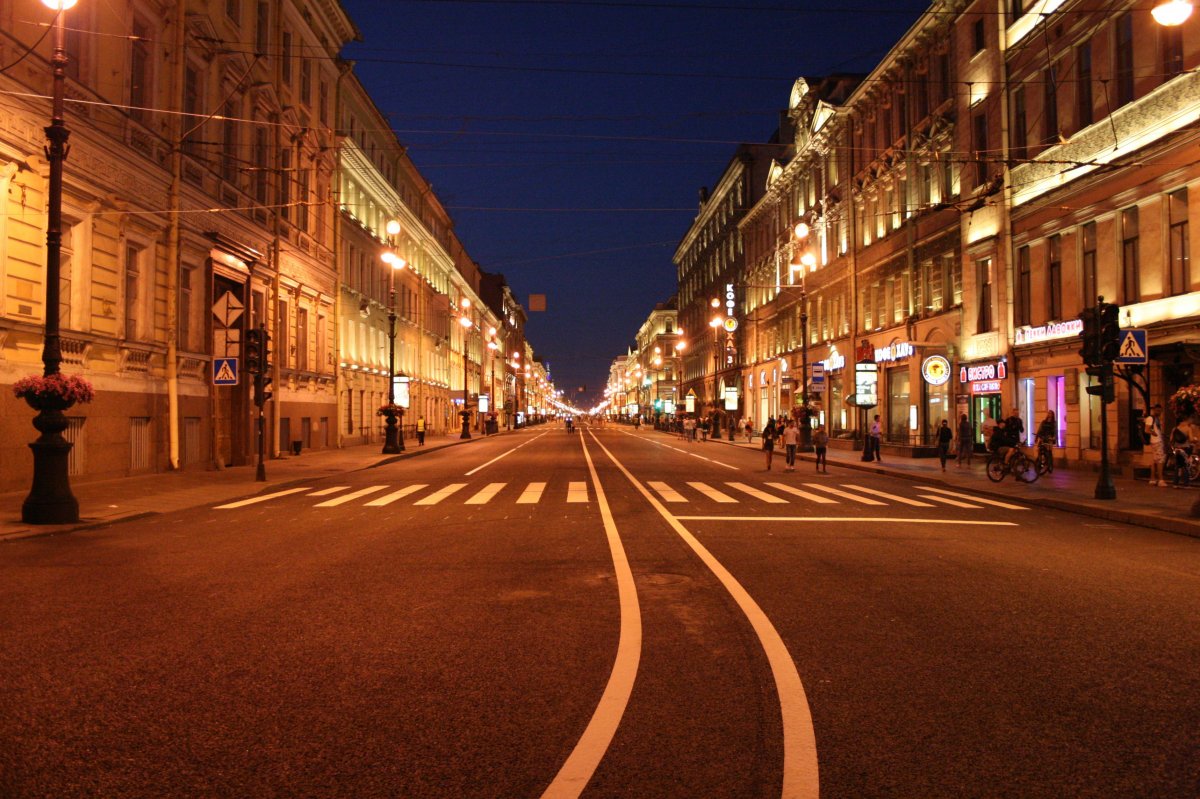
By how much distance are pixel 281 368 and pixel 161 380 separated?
10.1 metres

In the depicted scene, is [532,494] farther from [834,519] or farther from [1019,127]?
[1019,127]

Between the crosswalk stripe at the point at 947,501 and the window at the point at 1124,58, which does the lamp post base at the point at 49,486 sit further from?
the window at the point at 1124,58

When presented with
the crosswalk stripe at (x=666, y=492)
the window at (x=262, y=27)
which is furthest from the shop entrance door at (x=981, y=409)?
the window at (x=262, y=27)

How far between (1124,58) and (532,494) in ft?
64.6

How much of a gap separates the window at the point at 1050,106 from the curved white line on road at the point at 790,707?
24559mm

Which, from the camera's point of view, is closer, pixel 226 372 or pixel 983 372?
pixel 226 372

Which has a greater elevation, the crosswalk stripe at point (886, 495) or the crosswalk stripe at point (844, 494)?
the crosswalk stripe at point (844, 494)

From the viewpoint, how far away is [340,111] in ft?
138

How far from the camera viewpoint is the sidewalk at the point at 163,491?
13531 millimetres

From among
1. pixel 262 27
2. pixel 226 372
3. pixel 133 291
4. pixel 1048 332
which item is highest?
pixel 262 27

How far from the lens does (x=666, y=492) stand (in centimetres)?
1894

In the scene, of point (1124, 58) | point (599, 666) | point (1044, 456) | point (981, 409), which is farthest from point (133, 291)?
point (981, 409)

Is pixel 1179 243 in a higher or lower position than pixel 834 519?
higher

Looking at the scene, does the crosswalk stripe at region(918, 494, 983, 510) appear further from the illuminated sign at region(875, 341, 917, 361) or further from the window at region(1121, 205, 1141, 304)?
the illuminated sign at region(875, 341, 917, 361)
